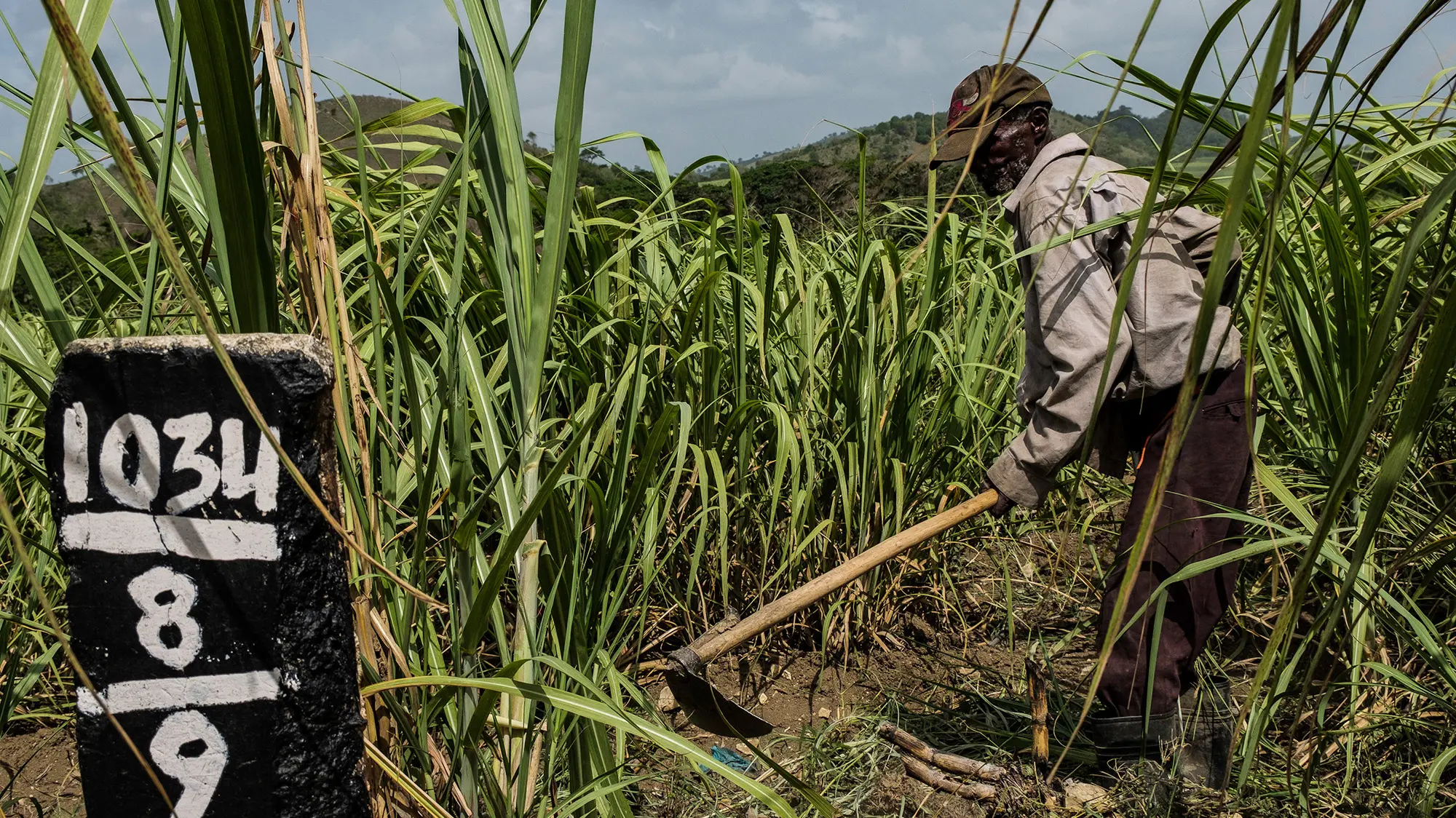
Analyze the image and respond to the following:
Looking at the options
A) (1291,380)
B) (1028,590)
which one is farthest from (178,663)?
(1291,380)

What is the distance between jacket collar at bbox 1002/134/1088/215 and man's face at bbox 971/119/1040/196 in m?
0.08

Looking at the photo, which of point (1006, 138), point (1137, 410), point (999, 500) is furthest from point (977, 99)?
point (999, 500)

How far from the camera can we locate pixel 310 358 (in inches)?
33.4

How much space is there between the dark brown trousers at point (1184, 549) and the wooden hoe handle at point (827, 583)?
356 millimetres

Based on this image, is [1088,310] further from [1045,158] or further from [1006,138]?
[1006,138]

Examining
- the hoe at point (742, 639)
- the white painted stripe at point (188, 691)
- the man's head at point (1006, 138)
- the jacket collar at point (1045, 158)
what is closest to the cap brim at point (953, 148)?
the man's head at point (1006, 138)

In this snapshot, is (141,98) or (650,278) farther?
(650,278)

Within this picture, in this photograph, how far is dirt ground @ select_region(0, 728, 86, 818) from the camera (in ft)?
5.74

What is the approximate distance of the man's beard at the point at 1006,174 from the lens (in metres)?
2.17

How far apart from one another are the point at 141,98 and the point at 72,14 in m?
0.53

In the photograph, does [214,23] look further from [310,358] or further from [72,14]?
[310,358]

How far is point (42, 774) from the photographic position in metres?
1.87

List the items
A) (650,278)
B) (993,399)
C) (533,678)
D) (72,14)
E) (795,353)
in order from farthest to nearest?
(993,399) → (795,353) → (650,278) → (533,678) → (72,14)

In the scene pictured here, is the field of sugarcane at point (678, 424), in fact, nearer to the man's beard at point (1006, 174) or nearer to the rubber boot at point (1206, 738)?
the rubber boot at point (1206, 738)
